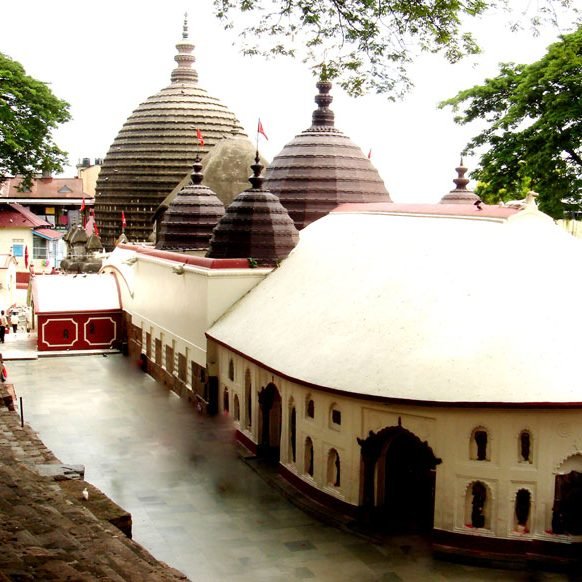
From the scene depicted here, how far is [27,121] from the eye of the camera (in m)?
37.5

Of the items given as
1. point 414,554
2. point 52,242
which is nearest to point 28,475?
point 414,554

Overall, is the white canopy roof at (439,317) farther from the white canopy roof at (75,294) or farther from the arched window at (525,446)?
the white canopy roof at (75,294)

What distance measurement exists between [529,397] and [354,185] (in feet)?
56.1

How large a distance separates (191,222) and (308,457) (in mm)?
14480

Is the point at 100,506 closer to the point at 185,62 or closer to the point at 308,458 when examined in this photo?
the point at 308,458

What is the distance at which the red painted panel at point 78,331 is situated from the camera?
33.9m

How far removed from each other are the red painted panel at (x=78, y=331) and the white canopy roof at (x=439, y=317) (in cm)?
1438

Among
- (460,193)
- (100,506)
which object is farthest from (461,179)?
(100,506)

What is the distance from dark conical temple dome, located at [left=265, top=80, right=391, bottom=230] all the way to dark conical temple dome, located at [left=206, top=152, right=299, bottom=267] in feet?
16.3

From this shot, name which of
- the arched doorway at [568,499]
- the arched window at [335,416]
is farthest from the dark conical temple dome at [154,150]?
the arched doorway at [568,499]

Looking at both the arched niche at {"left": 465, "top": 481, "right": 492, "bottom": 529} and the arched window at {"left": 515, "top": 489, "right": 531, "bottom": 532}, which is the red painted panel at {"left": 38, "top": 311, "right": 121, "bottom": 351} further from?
the arched window at {"left": 515, "top": 489, "right": 531, "bottom": 532}

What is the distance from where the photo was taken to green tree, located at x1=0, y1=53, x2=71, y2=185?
117 feet

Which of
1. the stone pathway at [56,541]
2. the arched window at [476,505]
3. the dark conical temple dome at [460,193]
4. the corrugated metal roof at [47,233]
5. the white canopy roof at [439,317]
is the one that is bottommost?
the arched window at [476,505]

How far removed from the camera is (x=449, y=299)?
1691cm
